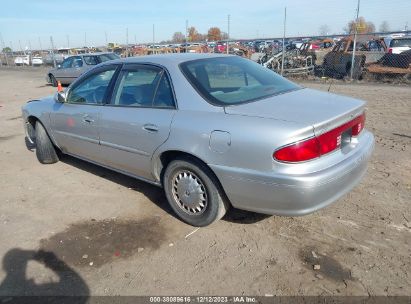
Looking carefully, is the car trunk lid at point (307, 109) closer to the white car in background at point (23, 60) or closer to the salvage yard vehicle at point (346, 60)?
the salvage yard vehicle at point (346, 60)

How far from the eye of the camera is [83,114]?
458 centimetres

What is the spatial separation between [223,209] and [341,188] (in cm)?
105

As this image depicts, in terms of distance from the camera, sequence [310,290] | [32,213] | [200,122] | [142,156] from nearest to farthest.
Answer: [310,290] → [200,122] → [142,156] → [32,213]

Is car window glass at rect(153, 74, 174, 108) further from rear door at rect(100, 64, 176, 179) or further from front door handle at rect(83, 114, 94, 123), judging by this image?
front door handle at rect(83, 114, 94, 123)

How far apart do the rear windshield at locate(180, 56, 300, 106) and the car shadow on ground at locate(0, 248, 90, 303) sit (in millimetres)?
1892

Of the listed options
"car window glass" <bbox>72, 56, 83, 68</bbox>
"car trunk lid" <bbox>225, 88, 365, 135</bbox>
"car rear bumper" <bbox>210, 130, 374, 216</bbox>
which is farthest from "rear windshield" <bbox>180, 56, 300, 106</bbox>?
"car window glass" <bbox>72, 56, 83, 68</bbox>

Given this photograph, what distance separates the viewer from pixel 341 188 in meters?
3.13

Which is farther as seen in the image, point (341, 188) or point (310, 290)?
point (341, 188)

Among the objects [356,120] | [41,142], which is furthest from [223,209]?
[41,142]

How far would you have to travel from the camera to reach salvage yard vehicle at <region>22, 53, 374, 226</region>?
9.52ft

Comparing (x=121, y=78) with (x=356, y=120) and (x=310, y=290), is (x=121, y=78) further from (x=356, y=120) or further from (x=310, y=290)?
(x=310, y=290)

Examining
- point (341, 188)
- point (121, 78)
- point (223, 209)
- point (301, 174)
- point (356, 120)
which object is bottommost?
point (223, 209)

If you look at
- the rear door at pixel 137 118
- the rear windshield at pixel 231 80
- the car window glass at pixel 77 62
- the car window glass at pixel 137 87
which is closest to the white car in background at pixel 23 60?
the car window glass at pixel 77 62

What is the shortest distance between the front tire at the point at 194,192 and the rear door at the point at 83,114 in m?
1.27
